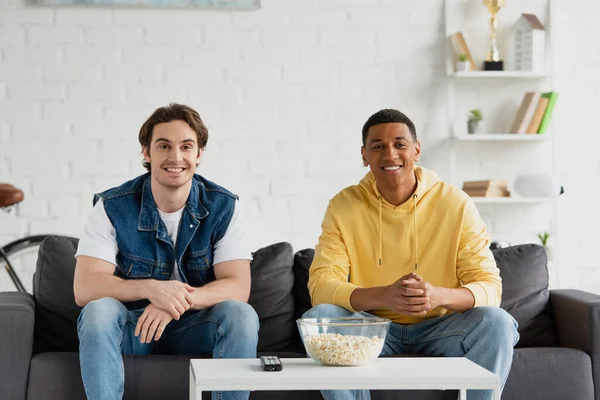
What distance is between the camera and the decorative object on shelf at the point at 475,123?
435 cm

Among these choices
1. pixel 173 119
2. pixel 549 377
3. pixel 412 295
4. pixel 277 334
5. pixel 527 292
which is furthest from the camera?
pixel 527 292

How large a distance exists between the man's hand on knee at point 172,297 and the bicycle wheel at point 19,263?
1745 mm

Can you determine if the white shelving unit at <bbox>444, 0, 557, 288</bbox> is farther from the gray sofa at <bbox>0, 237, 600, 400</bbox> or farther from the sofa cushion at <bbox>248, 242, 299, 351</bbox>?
the sofa cushion at <bbox>248, 242, 299, 351</bbox>

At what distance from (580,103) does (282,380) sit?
314 centimetres

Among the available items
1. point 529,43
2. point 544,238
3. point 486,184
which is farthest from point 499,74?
point 544,238

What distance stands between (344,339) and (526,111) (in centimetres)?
265

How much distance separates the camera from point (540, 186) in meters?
4.27

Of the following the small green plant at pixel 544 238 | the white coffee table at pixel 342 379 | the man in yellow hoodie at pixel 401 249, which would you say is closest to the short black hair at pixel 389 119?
the man in yellow hoodie at pixel 401 249

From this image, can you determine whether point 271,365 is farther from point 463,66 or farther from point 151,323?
point 463,66

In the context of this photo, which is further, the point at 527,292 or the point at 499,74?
the point at 499,74

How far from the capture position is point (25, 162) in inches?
163

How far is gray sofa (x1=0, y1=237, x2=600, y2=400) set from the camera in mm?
2486

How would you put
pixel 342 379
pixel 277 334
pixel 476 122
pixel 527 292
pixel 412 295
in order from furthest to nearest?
pixel 476 122
pixel 527 292
pixel 277 334
pixel 412 295
pixel 342 379

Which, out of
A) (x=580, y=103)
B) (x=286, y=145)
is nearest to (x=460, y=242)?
(x=286, y=145)
